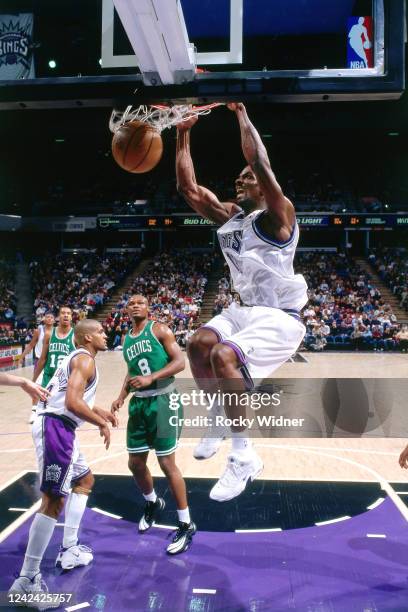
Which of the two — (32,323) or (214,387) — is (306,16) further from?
(32,323)

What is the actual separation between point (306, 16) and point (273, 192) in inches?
39.0

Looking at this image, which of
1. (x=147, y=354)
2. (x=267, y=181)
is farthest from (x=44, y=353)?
(x=267, y=181)

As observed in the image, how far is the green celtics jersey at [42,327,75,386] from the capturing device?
20.2 feet

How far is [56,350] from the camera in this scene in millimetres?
6188

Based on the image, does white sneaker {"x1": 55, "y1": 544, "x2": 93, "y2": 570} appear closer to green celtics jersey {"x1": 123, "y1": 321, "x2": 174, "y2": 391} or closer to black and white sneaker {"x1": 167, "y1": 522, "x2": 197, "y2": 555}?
black and white sneaker {"x1": 167, "y1": 522, "x2": 197, "y2": 555}

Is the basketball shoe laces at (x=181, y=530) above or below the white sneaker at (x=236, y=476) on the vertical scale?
below

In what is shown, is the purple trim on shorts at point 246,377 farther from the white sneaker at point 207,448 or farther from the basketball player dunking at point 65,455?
the basketball player dunking at point 65,455

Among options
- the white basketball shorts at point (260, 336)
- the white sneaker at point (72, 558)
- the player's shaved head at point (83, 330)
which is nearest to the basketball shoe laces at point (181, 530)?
the white sneaker at point (72, 558)

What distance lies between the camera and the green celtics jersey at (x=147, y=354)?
14.1ft

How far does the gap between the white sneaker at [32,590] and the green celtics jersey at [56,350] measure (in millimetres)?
3065

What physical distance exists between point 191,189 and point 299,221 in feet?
60.6

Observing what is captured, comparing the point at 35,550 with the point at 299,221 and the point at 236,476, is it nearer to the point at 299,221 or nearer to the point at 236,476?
the point at 236,476

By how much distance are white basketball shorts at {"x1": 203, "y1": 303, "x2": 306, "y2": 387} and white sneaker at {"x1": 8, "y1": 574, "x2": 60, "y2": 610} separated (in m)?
1.81

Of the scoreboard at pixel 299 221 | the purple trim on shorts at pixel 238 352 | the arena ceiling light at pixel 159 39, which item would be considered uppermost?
the scoreboard at pixel 299 221
